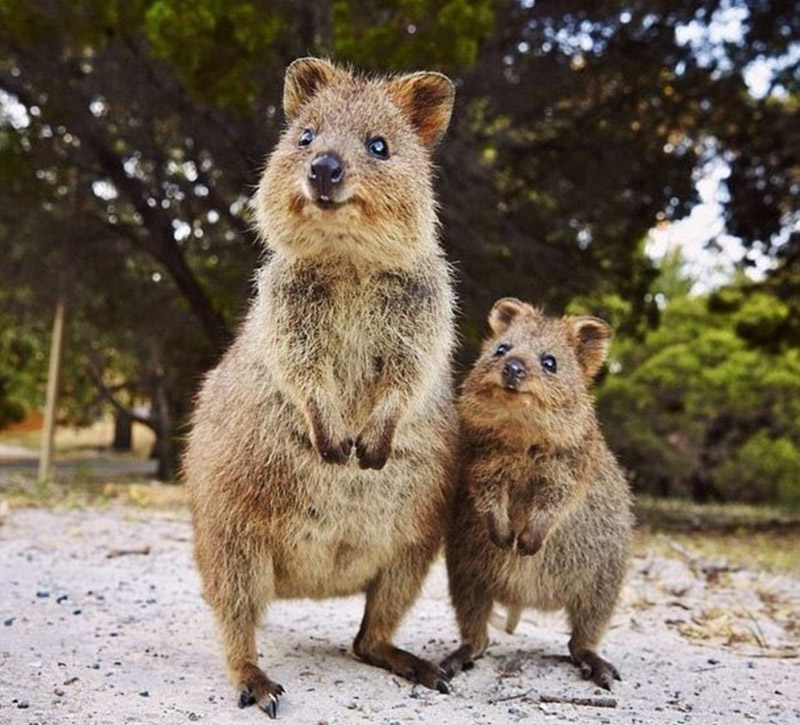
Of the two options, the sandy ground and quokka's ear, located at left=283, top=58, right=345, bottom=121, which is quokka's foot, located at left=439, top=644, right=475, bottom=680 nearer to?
the sandy ground

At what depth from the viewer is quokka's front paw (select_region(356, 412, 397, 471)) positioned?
11.3 ft

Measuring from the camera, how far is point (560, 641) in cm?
500

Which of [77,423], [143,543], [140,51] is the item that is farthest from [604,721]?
[77,423]

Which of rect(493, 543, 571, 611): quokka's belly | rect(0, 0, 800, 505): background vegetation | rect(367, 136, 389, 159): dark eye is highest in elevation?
rect(0, 0, 800, 505): background vegetation

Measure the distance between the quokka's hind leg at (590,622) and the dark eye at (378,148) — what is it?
1.96m

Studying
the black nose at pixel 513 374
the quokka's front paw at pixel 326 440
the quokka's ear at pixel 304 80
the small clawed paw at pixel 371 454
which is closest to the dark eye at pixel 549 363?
the black nose at pixel 513 374

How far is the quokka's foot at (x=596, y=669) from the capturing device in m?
4.02

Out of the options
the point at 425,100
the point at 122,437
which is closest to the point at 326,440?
the point at 425,100

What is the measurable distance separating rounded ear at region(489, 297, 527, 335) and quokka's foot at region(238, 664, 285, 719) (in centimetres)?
162

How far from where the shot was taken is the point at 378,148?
3402 millimetres

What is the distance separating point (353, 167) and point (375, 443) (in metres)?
0.90

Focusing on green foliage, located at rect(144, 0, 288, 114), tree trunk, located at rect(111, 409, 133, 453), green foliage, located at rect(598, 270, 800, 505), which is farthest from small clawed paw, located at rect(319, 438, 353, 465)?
tree trunk, located at rect(111, 409, 133, 453)

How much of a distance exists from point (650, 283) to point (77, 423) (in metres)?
13.4

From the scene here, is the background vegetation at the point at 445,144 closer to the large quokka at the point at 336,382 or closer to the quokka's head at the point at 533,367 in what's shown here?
the quokka's head at the point at 533,367
